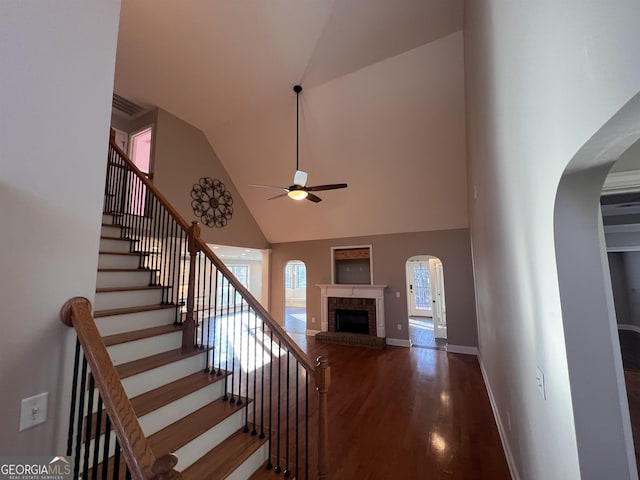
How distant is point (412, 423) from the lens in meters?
2.91

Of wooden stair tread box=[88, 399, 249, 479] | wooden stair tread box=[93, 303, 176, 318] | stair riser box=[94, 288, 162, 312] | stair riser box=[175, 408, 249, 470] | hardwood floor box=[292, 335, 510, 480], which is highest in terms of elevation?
stair riser box=[94, 288, 162, 312]

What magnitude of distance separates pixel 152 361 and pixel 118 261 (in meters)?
1.40

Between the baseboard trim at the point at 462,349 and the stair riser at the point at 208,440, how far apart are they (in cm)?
495

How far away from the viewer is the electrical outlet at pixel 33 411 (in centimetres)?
110

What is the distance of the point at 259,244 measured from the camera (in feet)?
24.7

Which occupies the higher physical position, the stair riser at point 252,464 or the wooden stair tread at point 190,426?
the wooden stair tread at point 190,426

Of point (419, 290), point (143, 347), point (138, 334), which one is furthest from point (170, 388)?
point (419, 290)

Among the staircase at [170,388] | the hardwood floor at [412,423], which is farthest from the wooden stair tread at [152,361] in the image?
the hardwood floor at [412,423]

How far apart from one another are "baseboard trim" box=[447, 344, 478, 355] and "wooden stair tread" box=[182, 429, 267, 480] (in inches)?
193

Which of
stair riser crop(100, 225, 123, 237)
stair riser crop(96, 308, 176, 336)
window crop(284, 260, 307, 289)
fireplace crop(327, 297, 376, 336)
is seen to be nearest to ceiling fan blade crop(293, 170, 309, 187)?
stair riser crop(96, 308, 176, 336)

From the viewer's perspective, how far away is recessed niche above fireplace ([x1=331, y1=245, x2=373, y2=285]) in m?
6.83

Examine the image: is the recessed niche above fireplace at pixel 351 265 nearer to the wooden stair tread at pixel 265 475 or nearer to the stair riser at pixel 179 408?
the stair riser at pixel 179 408

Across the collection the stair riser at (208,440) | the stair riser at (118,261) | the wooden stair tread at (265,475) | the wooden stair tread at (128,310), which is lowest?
the wooden stair tread at (265,475)

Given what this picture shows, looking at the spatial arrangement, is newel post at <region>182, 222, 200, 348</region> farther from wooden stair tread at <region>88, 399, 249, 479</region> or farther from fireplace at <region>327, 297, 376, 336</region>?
fireplace at <region>327, 297, 376, 336</region>
